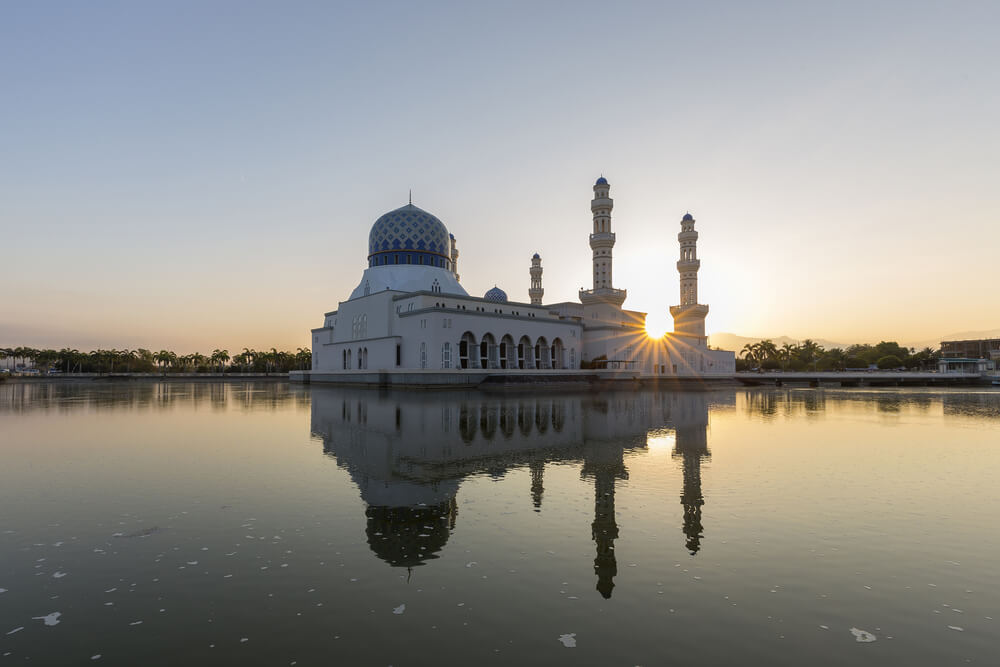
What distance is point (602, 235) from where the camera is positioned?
65.9 meters

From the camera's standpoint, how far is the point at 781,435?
17.5 metres

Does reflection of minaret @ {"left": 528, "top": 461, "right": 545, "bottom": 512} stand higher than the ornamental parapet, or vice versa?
the ornamental parapet

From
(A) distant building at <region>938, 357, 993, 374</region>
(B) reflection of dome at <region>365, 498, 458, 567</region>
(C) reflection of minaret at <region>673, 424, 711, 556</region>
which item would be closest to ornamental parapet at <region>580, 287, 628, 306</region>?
(A) distant building at <region>938, 357, 993, 374</region>

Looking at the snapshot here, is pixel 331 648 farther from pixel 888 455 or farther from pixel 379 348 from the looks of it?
pixel 379 348

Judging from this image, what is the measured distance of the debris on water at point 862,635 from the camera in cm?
454

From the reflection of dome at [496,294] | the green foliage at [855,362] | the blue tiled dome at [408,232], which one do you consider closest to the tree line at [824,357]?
the green foliage at [855,362]

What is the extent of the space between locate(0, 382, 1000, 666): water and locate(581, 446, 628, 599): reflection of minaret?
0.05m

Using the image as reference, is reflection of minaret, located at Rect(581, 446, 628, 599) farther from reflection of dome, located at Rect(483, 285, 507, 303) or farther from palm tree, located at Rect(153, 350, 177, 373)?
palm tree, located at Rect(153, 350, 177, 373)

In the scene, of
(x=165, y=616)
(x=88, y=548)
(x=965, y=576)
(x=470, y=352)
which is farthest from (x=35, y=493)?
(x=470, y=352)

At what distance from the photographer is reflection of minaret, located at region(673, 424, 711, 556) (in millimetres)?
7319

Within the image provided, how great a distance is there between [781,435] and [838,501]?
30.2 ft

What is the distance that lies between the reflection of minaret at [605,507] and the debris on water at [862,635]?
211 centimetres

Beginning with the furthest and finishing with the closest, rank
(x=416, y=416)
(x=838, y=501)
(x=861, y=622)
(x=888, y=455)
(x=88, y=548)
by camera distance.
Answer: (x=416, y=416) → (x=888, y=455) → (x=838, y=501) → (x=88, y=548) → (x=861, y=622)

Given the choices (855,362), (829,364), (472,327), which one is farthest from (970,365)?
(472,327)
